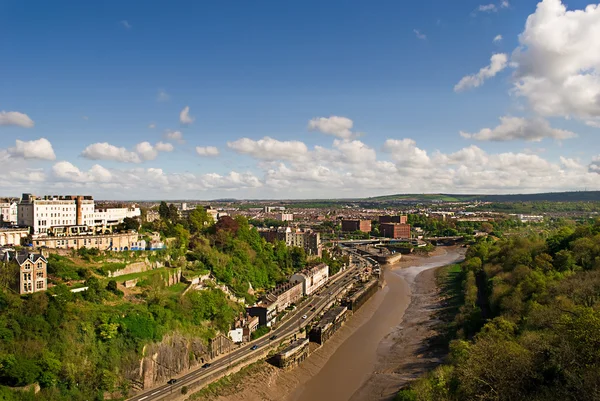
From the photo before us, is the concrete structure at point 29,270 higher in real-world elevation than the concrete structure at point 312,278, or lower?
higher

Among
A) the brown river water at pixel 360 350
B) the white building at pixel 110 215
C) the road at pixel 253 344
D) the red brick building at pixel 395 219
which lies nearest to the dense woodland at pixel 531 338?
the brown river water at pixel 360 350

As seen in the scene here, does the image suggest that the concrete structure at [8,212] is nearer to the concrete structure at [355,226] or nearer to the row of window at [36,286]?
the row of window at [36,286]

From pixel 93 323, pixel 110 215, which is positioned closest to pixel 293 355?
pixel 93 323

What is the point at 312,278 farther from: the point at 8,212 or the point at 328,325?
the point at 8,212

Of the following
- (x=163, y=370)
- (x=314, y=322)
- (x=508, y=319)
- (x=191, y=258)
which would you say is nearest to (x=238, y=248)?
(x=191, y=258)

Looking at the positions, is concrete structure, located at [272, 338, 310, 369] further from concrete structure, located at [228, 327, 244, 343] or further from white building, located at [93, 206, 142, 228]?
white building, located at [93, 206, 142, 228]

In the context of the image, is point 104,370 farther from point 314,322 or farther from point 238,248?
point 238,248
